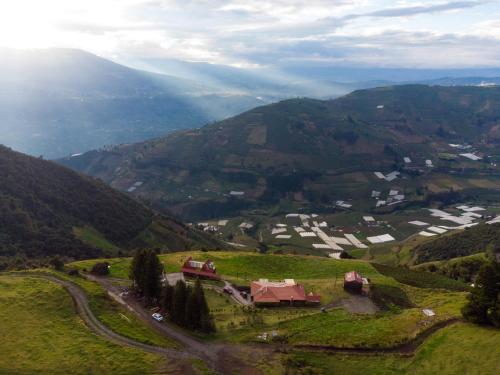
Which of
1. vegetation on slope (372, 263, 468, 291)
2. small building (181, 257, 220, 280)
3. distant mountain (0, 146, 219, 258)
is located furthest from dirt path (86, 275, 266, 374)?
distant mountain (0, 146, 219, 258)

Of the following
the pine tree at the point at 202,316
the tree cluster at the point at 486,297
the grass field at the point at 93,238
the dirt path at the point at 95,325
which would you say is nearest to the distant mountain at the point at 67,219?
the grass field at the point at 93,238

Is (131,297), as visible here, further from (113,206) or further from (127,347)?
(113,206)

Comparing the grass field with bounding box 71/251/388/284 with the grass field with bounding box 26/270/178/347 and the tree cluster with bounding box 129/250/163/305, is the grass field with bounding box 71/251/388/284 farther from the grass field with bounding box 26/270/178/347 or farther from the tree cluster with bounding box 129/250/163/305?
the tree cluster with bounding box 129/250/163/305

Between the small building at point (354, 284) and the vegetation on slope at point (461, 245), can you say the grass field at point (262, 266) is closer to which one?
the small building at point (354, 284)

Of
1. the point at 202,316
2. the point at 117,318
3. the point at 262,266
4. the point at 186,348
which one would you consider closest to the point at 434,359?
the point at 186,348

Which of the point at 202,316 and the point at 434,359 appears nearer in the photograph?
the point at 434,359

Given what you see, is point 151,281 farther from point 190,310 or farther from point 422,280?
point 422,280
